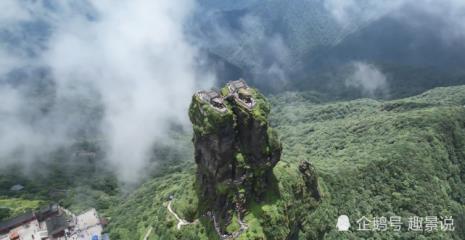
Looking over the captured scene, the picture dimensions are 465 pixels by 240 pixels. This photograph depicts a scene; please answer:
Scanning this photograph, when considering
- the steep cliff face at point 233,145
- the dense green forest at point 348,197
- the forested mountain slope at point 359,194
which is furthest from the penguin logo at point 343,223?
the steep cliff face at point 233,145

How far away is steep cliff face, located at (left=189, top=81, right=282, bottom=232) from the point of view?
324ft

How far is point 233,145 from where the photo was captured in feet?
331

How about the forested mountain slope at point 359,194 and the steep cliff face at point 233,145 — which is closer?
the steep cliff face at point 233,145

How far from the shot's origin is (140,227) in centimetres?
13550

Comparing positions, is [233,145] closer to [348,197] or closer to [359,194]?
[348,197]

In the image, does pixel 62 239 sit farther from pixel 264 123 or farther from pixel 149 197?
pixel 264 123

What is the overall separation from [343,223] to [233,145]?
52217 mm

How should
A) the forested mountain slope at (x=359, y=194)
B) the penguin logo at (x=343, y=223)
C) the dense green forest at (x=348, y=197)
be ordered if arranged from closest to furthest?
the dense green forest at (x=348, y=197), the forested mountain slope at (x=359, y=194), the penguin logo at (x=343, y=223)

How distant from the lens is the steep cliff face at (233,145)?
324ft

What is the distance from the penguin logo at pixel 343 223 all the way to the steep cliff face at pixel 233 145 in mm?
37194

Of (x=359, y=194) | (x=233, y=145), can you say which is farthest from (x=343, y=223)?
(x=233, y=145)

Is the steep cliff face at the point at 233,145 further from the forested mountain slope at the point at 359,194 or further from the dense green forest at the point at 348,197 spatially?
the forested mountain slope at the point at 359,194

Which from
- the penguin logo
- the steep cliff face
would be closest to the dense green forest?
the penguin logo

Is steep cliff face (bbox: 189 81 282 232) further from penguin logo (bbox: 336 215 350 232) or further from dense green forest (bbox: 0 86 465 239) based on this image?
penguin logo (bbox: 336 215 350 232)
